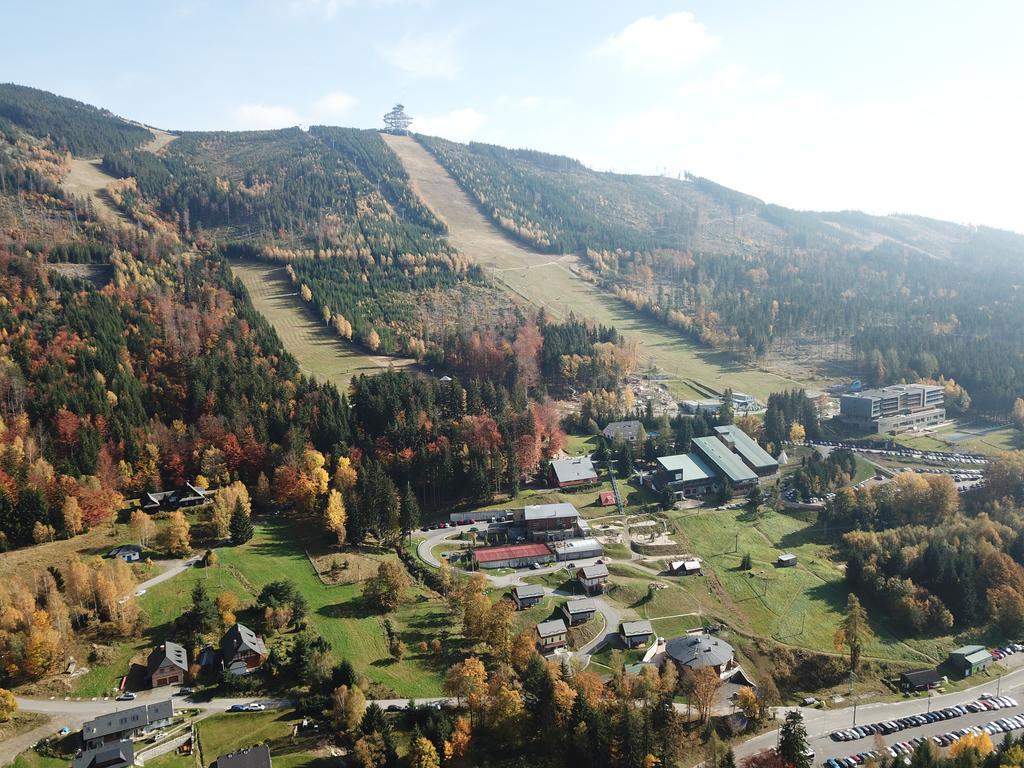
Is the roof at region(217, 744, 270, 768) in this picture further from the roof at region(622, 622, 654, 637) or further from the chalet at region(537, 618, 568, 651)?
the roof at region(622, 622, 654, 637)

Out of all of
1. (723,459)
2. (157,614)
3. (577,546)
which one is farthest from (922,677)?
(157,614)

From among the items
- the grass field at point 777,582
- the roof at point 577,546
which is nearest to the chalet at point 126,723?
the roof at point 577,546

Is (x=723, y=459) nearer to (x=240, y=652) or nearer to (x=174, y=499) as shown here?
(x=240, y=652)

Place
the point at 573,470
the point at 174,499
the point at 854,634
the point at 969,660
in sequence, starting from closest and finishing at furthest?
the point at 969,660 → the point at 854,634 → the point at 174,499 → the point at 573,470

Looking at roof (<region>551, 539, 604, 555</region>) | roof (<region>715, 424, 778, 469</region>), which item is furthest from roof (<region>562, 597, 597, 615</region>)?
roof (<region>715, 424, 778, 469</region>)

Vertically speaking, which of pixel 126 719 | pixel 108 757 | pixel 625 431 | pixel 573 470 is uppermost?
pixel 625 431

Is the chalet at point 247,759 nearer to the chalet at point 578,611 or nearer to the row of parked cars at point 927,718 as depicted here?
the chalet at point 578,611
